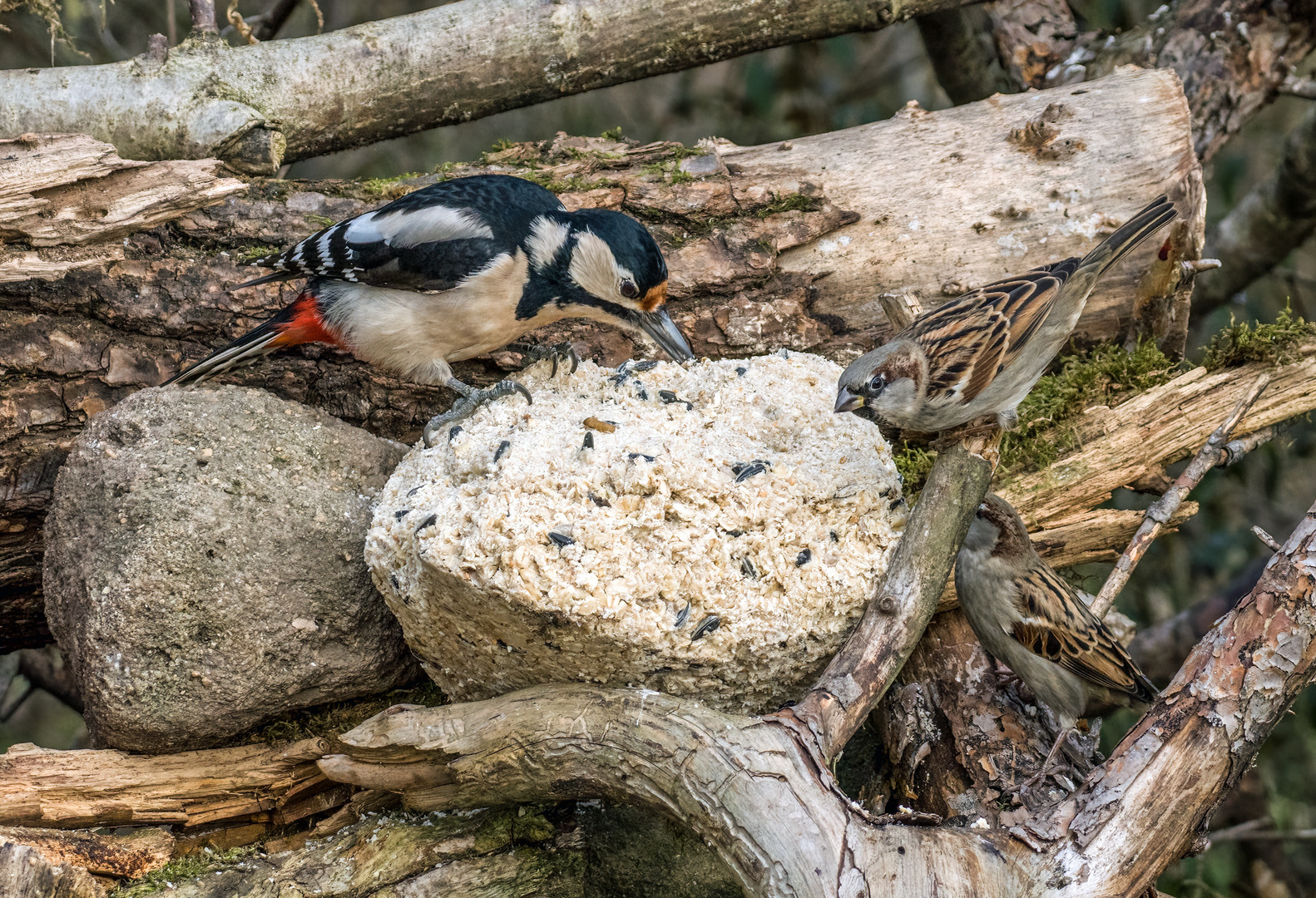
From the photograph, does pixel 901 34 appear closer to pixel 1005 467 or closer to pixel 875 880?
pixel 1005 467

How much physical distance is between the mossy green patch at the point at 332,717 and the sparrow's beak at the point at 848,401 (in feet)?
5.55

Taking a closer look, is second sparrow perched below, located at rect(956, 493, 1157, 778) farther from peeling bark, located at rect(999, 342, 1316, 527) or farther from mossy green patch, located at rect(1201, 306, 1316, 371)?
mossy green patch, located at rect(1201, 306, 1316, 371)

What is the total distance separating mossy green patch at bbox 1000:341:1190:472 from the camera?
398 centimetres

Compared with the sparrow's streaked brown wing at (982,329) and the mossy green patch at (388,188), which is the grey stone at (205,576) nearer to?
the mossy green patch at (388,188)

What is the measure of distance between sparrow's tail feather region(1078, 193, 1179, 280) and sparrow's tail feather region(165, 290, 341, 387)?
9.23 feet

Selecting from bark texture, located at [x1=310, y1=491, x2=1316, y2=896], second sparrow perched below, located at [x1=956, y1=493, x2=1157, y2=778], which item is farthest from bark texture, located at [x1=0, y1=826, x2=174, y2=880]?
second sparrow perched below, located at [x1=956, y1=493, x2=1157, y2=778]

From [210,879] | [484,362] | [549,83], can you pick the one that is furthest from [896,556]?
[549,83]

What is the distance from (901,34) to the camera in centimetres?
796

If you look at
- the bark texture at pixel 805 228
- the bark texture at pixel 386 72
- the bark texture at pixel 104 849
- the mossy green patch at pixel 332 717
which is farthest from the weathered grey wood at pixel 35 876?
the bark texture at pixel 386 72

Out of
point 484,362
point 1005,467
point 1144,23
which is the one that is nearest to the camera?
point 1005,467

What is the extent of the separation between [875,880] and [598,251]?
221 centimetres

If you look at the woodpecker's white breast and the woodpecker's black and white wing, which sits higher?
the woodpecker's black and white wing

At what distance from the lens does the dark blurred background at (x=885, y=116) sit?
5816 mm

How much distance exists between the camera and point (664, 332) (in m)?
3.71
